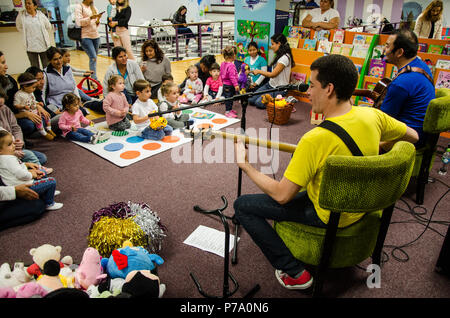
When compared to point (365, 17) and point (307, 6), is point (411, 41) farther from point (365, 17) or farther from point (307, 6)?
point (365, 17)

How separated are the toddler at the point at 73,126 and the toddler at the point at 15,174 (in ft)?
4.02

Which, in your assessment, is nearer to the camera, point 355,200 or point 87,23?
point 355,200

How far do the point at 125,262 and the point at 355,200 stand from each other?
1.18m

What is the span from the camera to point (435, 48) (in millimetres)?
3699

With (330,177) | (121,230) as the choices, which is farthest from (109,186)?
(330,177)

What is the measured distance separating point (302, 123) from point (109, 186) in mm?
2648

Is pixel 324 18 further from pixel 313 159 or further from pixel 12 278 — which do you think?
pixel 12 278

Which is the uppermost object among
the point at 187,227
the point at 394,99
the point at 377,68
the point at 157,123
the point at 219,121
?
the point at 377,68

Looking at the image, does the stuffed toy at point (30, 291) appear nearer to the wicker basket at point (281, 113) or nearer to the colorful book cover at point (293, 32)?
the wicker basket at point (281, 113)

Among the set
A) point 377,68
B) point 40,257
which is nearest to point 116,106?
point 40,257

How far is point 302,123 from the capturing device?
13.8ft

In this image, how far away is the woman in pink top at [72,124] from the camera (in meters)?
3.55

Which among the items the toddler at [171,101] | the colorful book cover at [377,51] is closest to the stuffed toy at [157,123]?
the toddler at [171,101]

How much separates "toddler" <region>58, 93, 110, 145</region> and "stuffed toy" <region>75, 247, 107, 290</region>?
7.14 feet
